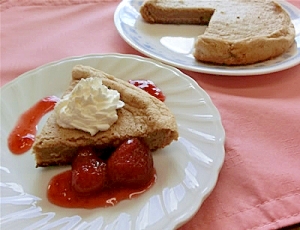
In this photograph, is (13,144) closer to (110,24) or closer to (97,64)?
(97,64)

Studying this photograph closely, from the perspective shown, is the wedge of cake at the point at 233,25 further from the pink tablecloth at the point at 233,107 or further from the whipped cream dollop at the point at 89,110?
the whipped cream dollop at the point at 89,110

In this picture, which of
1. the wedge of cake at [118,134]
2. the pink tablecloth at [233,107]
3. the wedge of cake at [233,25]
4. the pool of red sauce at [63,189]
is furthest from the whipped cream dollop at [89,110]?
the wedge of cake at [233,25]

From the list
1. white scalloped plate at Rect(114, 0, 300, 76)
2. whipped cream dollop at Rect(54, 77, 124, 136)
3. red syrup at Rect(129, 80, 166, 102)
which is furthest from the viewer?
white scalloped plate at Rect(114, 0, 300, 76)

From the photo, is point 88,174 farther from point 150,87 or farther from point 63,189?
point 150,87

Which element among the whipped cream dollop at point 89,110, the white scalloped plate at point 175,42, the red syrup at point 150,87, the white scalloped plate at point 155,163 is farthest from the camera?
the white scalloped plate at point 175,42

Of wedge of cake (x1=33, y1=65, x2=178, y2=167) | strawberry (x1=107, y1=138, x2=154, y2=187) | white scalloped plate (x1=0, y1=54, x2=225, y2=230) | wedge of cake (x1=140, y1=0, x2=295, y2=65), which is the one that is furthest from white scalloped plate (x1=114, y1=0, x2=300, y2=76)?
strawberry (x1=107, y1=138, x2=154, y2=187)

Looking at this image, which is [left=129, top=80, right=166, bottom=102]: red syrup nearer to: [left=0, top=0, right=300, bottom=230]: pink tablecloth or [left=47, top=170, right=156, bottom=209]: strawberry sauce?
[left=0, top=0, right=300, bottom=230]: pink tablecloth

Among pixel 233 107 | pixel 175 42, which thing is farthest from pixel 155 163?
pixel 175 42
